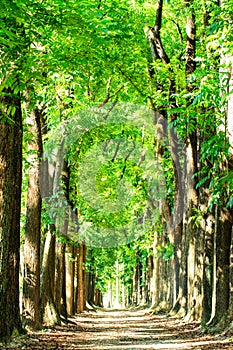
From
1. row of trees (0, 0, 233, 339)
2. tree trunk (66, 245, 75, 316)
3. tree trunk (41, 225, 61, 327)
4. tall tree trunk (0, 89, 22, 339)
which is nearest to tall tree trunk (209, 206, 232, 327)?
row of trees (0, 0, 233, 339)

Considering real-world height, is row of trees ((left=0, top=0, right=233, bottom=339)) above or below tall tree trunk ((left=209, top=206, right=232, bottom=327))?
above

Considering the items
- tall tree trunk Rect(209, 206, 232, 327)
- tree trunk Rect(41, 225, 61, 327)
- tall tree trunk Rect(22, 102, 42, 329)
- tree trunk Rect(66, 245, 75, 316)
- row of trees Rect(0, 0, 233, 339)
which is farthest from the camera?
tree trunk Rect(66, 245, 75, 316)

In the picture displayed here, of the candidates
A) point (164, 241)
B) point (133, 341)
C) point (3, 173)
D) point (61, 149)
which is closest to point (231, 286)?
point (133, 341)

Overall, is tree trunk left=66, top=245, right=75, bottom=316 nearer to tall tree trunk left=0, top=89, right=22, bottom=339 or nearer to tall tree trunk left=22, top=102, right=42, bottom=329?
tall tree trunk left=22, top=102, right=42, bottom=329

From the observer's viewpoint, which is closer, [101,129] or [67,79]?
[67,79]

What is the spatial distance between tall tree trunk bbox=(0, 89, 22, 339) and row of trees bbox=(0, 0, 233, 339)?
0.03 meters

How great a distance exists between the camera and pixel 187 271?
23.8m

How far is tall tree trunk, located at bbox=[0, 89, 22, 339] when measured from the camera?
12602mm

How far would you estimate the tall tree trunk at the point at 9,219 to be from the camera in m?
12.6

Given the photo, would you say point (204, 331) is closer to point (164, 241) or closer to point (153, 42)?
point (153, 42)

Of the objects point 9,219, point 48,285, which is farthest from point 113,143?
point 9,219

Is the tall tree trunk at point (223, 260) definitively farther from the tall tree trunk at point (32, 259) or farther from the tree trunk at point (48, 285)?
the tree trunk at point (48, 285)

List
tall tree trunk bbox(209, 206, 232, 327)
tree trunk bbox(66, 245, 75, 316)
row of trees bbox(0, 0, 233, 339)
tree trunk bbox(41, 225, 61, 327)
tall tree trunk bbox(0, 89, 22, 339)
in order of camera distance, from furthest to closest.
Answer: tree trunk bbox(66, 245, 75, 316) → tree trunk bbox(41, 225, 61, 327) → tall tree trunk bbox(209, 206, 232, 327) → tall tree trunk bbox(0, 89, 22, 339) → row of trees bbox(0, 0, 233, 339)

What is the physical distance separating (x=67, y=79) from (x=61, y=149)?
4.23m
